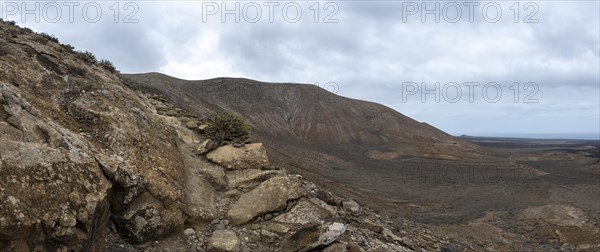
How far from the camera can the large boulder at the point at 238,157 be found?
24.7 ft

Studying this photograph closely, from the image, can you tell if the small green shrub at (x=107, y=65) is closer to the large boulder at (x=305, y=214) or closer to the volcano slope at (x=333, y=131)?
the large boulder at (x=305, y=214)

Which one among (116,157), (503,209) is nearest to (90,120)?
(116,157)

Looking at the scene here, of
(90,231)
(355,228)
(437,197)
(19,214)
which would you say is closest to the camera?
(19,214)

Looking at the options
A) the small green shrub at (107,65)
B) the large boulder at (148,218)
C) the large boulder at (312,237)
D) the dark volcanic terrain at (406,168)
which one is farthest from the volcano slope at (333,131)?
the large boulder at (148,218)

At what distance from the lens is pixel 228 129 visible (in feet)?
28.2

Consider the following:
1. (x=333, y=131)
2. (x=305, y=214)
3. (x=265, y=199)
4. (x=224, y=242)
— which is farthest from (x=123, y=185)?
(x=333, y=131)

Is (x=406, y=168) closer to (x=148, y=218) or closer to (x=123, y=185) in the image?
(x=148, y=218)

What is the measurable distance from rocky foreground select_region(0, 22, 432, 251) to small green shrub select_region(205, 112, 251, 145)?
0.45 metres

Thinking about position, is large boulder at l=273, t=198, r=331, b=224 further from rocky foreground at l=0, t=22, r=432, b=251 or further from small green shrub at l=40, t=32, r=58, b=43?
small green shrub at l=40, t=32, r=58, b=43

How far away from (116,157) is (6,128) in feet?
4.36

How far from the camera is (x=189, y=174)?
680cm

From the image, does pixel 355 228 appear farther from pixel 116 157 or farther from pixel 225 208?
pixel 116 157

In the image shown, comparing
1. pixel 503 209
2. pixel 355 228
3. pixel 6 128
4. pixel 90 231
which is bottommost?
pixel 503 209

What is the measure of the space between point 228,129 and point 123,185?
11.2 feet
